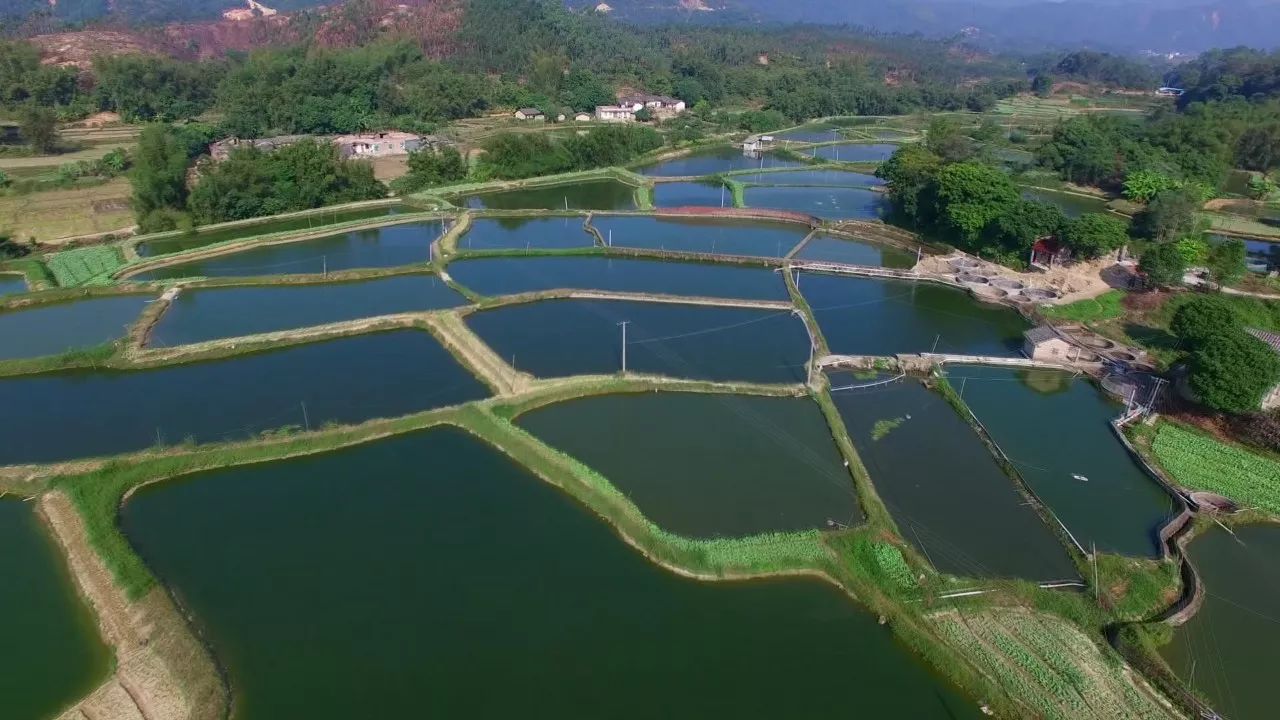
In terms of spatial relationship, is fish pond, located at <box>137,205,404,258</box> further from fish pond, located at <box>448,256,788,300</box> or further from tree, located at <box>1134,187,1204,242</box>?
tree, located at <box>1134,187,1204,242</box>

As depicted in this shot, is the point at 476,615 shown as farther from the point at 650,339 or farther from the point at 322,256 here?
the point at 322,256

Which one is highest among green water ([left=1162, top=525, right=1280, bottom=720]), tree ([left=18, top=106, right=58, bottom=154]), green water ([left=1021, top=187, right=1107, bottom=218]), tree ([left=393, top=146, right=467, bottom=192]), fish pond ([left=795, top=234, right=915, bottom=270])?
tree ([left=18, top=106, right=58, bottom=154])

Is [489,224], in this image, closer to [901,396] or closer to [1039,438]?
[901,396]

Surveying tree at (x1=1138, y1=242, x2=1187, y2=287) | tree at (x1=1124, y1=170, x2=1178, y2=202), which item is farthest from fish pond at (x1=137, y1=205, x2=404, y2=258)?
tree at (x1=1124, y1=170, x2=1178, y2=202)

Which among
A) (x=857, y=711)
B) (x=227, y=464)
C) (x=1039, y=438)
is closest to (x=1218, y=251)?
(x=1039, y=438)

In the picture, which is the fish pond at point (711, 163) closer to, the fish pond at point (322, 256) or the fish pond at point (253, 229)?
the fish pond at point (253, 229)
